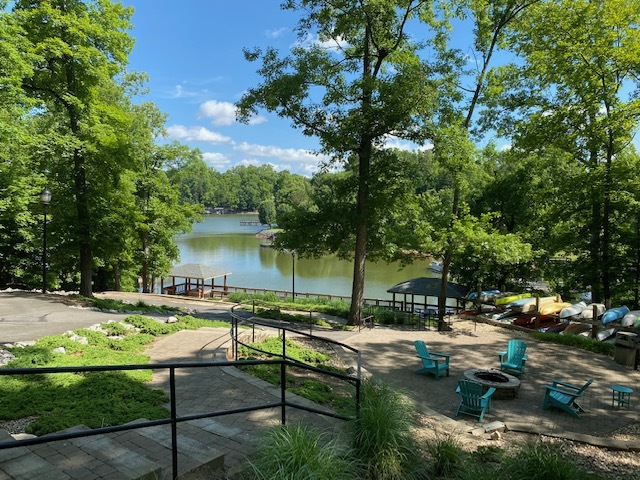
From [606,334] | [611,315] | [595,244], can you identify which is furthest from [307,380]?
[595,244]

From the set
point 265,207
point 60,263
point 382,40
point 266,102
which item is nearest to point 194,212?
point 60,263

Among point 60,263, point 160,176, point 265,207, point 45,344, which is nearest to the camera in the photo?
point 45,344

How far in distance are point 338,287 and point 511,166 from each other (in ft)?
55.6

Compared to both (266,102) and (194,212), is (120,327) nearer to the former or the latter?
(266,102)

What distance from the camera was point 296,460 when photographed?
116 inches

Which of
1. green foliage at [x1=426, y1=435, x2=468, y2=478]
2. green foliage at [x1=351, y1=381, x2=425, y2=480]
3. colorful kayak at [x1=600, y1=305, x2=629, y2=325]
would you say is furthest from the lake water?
green foliage at [x1=351, y1=381, x2=425, y2=480]

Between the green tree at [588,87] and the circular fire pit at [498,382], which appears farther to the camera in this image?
the green tree at [588,87]

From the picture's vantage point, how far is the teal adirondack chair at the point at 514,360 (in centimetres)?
941

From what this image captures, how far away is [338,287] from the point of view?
3709cm

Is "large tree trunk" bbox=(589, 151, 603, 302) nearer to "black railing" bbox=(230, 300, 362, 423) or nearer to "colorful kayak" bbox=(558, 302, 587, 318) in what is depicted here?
"colorful kayak" bbox=(558, 302, 587, 318)

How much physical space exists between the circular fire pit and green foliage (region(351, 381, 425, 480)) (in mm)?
4784

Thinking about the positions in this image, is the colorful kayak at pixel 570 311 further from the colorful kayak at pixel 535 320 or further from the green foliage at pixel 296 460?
the green foliage at pixel 296 460

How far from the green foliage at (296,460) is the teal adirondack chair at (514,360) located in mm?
7434

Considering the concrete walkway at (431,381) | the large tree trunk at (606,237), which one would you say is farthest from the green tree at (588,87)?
the concrete walkway at (431,381)
